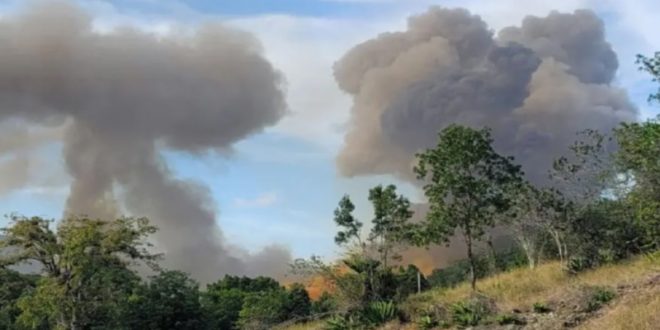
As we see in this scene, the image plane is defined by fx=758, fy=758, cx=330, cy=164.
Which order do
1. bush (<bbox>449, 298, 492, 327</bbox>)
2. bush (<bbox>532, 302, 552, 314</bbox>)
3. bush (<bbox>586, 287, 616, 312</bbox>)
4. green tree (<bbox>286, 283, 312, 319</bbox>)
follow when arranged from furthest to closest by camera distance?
green tree (<bbox>286, 283, 312, 319</bbox>) < bush (<bbox>449, 298, 492, 327</bbox>) < bush (<bbox>532, 302, 552, 314</bbox>) < bush (<bbox>586, 287, 616, 312</bbox>)

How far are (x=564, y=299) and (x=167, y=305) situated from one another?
3040cm

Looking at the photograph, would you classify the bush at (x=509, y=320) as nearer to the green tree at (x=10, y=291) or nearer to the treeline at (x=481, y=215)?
the treeline at (x=481, y=215)

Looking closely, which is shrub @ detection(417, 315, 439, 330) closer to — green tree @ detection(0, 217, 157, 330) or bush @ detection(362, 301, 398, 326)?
bush @ detection(362, 301, 398, 326)

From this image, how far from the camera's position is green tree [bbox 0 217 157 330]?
129 feet

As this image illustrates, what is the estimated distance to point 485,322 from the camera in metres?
23.4

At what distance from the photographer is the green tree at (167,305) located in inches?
1781

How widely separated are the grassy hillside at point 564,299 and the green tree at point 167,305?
1686 cm

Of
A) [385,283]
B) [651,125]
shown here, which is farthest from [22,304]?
[651,125]

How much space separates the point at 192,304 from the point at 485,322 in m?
29.7

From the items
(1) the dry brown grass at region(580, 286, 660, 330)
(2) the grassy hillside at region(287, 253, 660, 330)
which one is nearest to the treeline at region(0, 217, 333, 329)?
(2) the grassy hillside at region(287, 253, 660, 330)

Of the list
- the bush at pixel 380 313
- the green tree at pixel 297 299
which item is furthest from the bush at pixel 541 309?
the green tree at pixel 297 299

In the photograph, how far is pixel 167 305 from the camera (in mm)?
48031

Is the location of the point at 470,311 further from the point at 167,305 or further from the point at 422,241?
the point at 167,305

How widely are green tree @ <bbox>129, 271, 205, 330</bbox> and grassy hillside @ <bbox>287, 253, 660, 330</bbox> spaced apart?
55.3 ft
